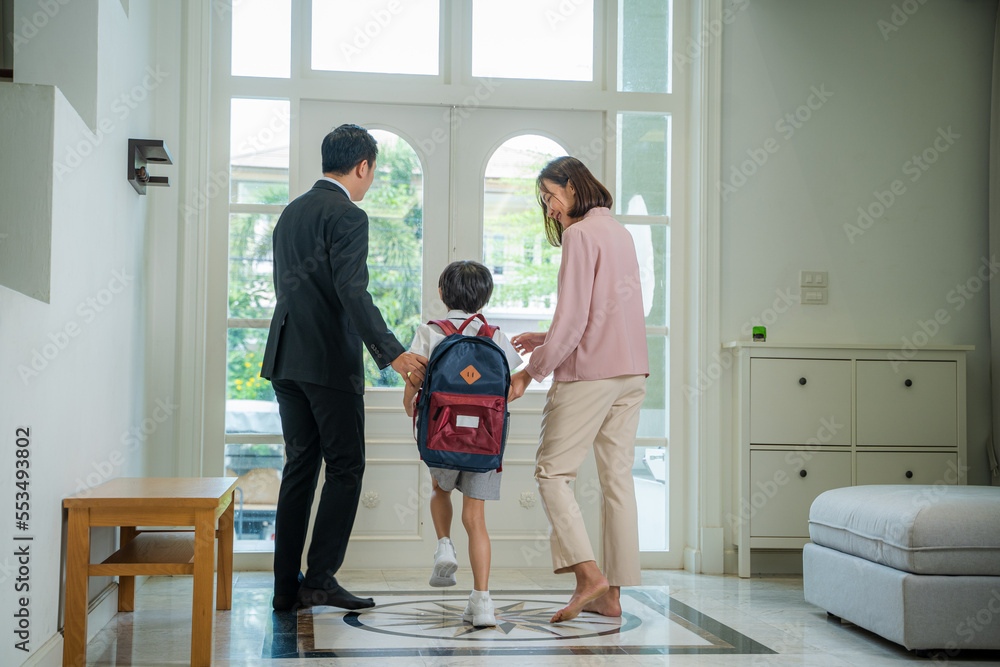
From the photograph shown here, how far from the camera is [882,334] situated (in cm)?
409

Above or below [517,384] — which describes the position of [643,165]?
above

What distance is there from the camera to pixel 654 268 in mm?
4098

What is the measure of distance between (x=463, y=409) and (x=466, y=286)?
40 centimetres

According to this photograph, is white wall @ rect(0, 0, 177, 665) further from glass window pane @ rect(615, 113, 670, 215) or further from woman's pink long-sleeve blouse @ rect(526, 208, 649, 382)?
glass window pane @ rect(615, 113, 670, 215)

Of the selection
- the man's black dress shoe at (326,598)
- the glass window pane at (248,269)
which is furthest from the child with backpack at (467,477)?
the glass window pane at (248,269)

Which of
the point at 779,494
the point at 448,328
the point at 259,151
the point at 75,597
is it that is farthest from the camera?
the point at 259,151

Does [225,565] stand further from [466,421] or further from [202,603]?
[466,421]

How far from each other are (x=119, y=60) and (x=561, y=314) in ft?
5.63

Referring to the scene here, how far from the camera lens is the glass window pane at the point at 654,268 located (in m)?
4.09

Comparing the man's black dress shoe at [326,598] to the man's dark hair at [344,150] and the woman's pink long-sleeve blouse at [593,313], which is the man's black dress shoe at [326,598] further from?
the man's dark hair at [344,150]

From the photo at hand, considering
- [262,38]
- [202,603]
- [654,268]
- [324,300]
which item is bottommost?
[202,603]

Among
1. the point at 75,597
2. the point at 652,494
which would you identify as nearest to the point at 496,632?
the point at 75,597

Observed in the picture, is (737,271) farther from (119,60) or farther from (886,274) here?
(119,60)

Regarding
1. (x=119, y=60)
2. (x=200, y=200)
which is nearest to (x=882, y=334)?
(x=200, y=200)
